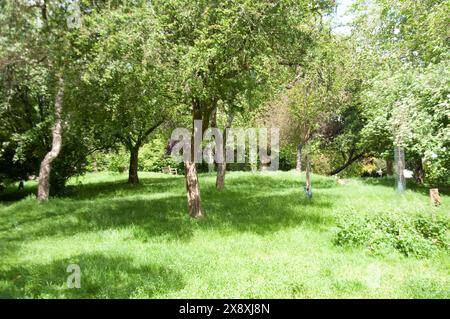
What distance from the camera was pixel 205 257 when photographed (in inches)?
388

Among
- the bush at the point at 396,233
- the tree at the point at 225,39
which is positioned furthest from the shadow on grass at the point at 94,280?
the tree at the point at 225,39

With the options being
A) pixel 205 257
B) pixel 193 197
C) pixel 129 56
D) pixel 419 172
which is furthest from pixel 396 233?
pixel 419 172

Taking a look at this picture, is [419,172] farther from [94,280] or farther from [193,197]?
[94,280]

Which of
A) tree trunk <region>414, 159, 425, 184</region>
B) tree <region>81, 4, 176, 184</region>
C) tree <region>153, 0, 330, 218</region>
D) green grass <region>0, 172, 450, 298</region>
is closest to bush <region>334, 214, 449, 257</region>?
green grass <region>0, 172, 450, 298</region>

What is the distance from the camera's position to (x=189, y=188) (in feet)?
48.4

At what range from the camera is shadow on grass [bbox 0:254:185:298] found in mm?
7621

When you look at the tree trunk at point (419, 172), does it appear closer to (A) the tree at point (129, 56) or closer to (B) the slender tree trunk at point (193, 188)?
(B) the slender tree trunk at point (193, 188)

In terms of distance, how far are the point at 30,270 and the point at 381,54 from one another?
29.0 metres

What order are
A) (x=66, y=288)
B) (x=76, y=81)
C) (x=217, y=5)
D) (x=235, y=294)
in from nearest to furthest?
(x=235, y=294) → (x=66, y=288) → (x=217, y=5) → (x=76, y=81)

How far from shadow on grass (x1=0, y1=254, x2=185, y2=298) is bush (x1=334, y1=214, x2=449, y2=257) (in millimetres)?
5314

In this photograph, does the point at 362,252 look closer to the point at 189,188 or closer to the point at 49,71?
the point at 189,188

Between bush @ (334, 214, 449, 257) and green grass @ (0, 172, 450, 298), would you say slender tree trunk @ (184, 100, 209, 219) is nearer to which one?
green grass @ (0, 172, 450, 298)
